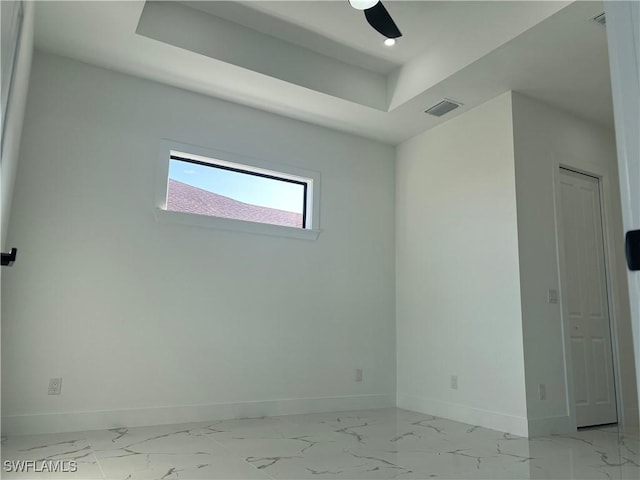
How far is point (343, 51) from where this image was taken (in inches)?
159

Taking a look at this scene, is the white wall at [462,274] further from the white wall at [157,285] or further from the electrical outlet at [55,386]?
the electrical outlet at [55,386]

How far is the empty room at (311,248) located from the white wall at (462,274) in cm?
2

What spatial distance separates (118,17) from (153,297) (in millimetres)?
2096

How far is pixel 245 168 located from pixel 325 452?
2645 mm

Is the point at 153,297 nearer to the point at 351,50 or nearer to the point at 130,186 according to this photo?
the point at 130,186

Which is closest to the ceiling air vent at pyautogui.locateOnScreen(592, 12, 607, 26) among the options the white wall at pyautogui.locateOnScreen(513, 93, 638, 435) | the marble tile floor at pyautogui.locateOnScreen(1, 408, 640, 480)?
the white wall at pyautogui.locateOnScreen(513, 93, 638, 435)

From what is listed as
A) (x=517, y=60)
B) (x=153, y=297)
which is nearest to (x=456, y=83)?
(x=517, y=60)

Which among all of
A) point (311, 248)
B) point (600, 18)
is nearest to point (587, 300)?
point (600, 18)

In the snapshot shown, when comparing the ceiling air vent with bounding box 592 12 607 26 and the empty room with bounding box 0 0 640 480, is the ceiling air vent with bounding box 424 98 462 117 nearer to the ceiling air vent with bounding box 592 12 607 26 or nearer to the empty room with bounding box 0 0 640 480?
the empty room with bounding box 0 0 640 480

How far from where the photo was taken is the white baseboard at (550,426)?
11.6ft

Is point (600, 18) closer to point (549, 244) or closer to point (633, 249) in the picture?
point (549, 244)

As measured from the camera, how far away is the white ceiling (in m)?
3.21

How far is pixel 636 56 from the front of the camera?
0.83 meters

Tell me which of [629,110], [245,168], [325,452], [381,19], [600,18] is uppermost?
[600,18]
